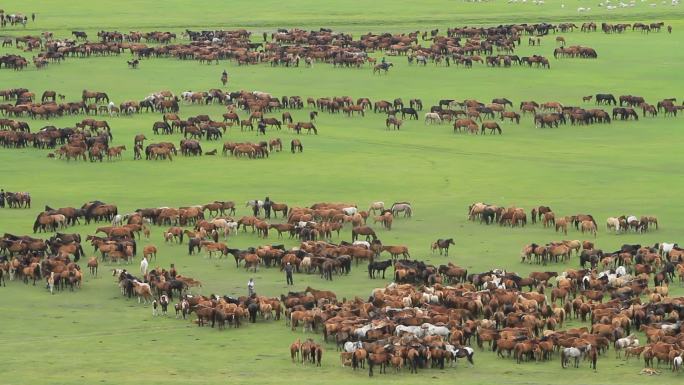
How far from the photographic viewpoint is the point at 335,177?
53125 mm

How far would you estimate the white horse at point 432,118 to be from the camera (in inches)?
2584

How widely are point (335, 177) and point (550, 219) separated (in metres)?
10.6

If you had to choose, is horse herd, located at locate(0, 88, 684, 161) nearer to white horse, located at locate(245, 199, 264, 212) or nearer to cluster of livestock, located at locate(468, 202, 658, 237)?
white horse, located at locate(245, 199, 264, 212)

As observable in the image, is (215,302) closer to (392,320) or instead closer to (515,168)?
(392,320)

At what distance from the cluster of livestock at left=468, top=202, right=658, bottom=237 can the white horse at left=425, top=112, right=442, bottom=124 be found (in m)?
19.0

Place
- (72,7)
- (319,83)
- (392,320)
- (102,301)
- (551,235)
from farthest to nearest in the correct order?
(72,7) < (319,83) < (551,235) < (102,301) < (392,320)

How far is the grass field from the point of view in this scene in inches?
1214

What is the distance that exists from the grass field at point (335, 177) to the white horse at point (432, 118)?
68 cm

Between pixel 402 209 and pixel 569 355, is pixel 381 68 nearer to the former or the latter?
pixel 402 209

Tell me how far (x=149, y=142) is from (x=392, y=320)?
2889 centimetres

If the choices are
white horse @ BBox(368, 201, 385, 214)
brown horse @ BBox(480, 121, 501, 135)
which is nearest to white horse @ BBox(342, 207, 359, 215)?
white horse @ BBox(368, 201, 385, 214)

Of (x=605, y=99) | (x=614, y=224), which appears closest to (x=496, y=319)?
(x=614, y=224)

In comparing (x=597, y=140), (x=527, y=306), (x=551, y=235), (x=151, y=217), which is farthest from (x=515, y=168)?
(x=527, y=306)

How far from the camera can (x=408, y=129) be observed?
211 ft
